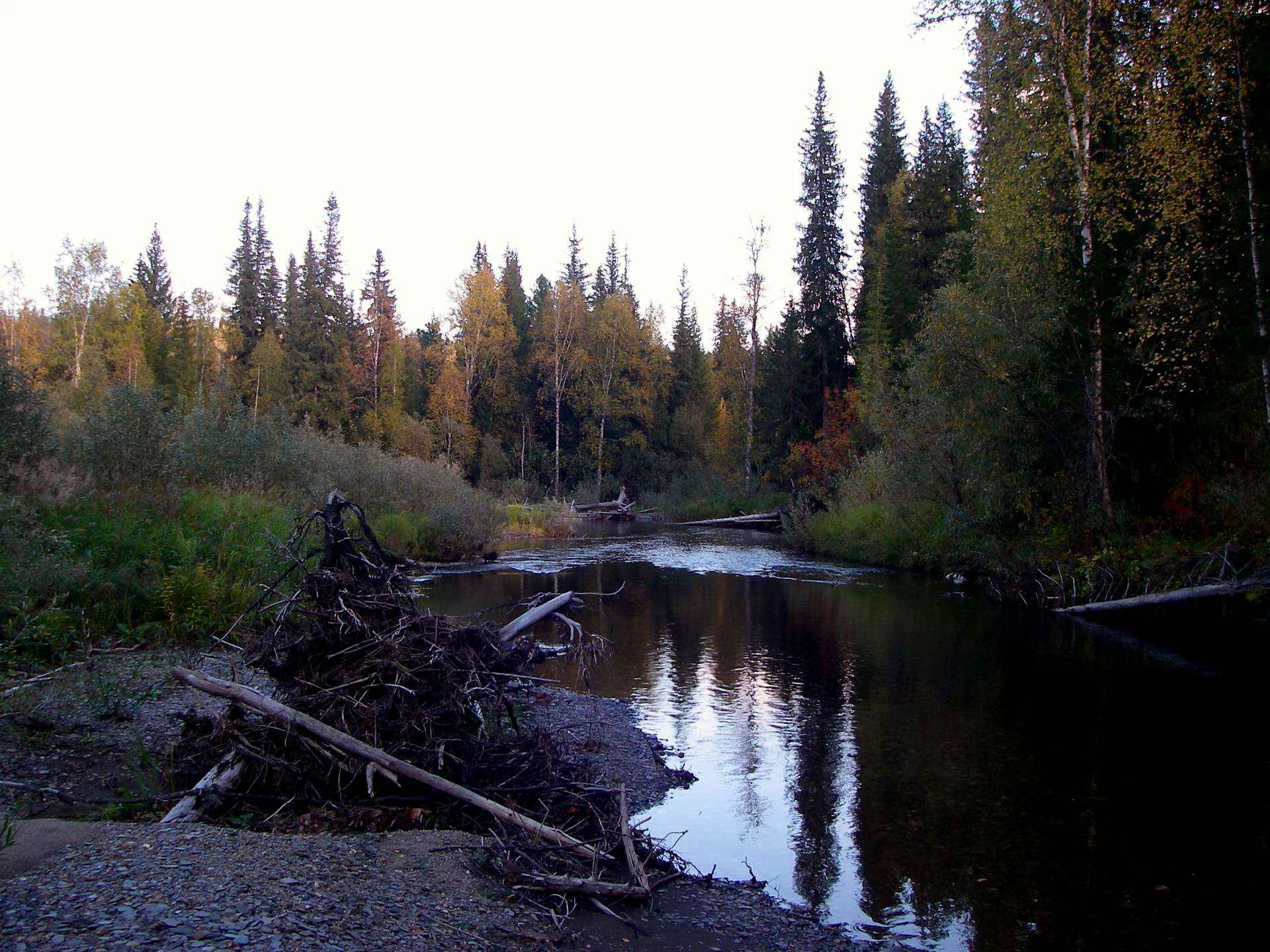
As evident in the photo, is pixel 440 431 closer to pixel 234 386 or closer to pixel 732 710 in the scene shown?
pixel 234 386

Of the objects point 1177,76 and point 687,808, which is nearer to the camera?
point 687,808

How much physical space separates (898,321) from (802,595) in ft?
70.3

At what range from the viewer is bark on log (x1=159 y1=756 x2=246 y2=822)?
5.83m

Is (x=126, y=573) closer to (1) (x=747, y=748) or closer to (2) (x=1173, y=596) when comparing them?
(1) (x=747, y=748)

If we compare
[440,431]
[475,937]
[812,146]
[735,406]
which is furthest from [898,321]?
[475,937]

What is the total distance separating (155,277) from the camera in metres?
64.2

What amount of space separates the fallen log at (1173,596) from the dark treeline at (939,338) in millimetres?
1714

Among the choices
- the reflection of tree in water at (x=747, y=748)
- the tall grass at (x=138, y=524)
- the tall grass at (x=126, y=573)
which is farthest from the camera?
the tall grass at (x=138, y=524)

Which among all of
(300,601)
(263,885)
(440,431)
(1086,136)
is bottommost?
(263,885)

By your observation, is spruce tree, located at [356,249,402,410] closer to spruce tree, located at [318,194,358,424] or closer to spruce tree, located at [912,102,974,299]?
spruce tree, located at [318,194,358,424]

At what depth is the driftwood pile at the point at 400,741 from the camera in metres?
5.93

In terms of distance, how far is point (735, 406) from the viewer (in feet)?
182

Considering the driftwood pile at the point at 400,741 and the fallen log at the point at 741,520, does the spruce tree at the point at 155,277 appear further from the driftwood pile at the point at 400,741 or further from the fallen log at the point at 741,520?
the driftwood pile at the point at 400,741

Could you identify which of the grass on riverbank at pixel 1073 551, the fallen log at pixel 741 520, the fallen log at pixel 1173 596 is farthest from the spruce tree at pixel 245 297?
the fallen log at pixel 1173 596
